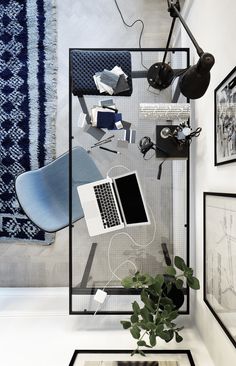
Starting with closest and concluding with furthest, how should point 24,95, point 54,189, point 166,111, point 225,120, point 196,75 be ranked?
1. point 196,75
2. point 225,120
3. point 166,111
4. point 54,189
5. point 24,95

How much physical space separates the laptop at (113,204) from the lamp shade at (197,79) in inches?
33.5

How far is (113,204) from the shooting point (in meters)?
2.23

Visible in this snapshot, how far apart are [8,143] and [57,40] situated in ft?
3.32

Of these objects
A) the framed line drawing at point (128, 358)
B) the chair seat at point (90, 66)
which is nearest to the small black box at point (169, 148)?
the chair seat at point (90, 66)

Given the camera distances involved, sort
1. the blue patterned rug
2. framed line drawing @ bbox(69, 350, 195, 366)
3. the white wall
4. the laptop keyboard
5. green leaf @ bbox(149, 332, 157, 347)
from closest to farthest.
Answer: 1. the white wall
2. green leaf @ bbox(149, 332, 157, 347)
3. framed line drawing @ bbox(69, 350, 195, 366)
4. the laptop keyboard
5. the blue patterned rug

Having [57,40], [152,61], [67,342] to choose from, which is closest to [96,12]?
[57,40]

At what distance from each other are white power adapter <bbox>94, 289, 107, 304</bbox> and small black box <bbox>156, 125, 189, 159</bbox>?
0.96 m

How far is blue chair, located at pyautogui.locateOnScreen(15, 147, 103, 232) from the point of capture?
2314mm

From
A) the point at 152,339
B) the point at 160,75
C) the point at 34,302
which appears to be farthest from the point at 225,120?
the point at 34,302

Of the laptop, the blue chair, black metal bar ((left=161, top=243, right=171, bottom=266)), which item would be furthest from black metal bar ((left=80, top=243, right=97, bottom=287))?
black metal bar ((left=161, top=243, right=171, bottom=266))

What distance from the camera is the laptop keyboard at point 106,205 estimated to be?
7.32 feet

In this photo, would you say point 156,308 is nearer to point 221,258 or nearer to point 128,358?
point 128,358

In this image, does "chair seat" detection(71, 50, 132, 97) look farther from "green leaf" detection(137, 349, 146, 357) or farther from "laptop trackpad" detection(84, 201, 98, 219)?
"green leaf" detection(137, 349, 146, 357)

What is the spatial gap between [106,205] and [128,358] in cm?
90
